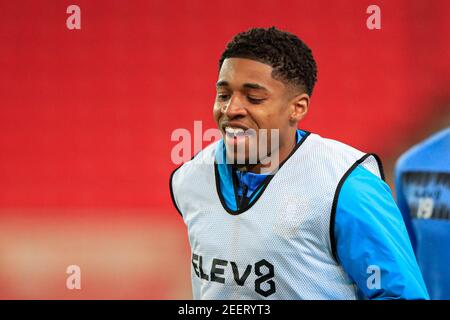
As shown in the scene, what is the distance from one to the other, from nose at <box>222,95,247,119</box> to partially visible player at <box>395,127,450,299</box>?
0.72 m

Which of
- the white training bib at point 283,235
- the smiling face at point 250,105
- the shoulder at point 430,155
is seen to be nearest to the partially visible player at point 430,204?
the shoulder at point 430,155

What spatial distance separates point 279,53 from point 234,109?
0.16 m

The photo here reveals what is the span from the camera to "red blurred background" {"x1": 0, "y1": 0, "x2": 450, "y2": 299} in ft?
13.4

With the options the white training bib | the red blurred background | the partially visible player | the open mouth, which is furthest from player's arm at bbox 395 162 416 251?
the red blurred background

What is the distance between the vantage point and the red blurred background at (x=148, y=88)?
4086 millimetres

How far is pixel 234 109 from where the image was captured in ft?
5.34

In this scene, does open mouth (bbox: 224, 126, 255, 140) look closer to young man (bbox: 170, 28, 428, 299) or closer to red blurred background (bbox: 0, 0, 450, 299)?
young man (bbox: 170, 28, 428, 299)

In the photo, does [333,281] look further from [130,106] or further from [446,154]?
[130,106]

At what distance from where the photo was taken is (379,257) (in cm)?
147

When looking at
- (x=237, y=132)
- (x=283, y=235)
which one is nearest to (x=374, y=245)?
(x=283, y=235)

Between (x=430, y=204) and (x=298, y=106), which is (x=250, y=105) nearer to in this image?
(x=298, y=106)

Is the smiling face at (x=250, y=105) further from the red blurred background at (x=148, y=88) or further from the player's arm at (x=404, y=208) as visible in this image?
the red blurred background at (x=148, y=88)

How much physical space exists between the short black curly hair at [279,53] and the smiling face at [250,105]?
2cm

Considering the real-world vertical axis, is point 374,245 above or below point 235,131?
below
